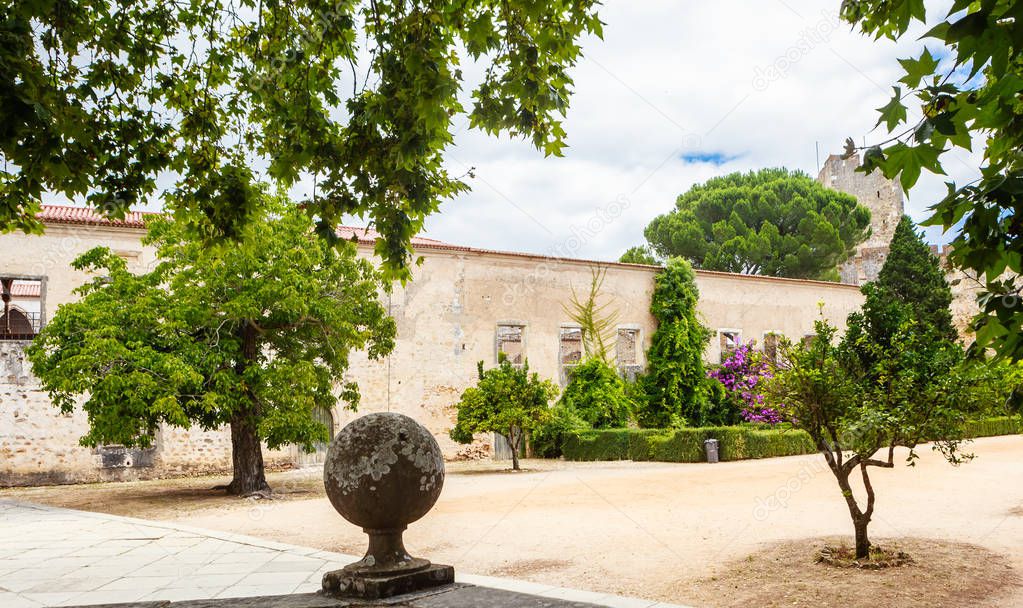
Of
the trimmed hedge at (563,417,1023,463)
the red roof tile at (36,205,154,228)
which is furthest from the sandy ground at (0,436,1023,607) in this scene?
the red roof tile at (36,205,154,228)

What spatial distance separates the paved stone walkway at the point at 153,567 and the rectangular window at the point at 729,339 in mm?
20494

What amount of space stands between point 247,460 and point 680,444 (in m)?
10.7

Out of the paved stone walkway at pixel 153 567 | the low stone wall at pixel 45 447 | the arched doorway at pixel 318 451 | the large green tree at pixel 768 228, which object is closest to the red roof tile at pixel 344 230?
the low stone wall at pixel 45 447

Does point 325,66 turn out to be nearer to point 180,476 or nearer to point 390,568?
point 390,568

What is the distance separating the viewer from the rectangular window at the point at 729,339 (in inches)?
1026

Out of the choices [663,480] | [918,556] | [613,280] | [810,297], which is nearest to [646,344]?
[613,280]

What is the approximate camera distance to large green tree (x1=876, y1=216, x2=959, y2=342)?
2734cm

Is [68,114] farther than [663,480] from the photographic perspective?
No

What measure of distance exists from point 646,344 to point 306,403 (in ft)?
47.0

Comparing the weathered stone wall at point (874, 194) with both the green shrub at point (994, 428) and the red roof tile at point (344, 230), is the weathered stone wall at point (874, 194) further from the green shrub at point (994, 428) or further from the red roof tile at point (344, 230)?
the green shrub at point (994, 428)

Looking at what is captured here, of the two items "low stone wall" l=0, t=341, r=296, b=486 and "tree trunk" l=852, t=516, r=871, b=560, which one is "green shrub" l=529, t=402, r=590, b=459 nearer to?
"low stone wall" l=0, t=341, r=296, b=486

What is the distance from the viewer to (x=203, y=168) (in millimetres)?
7156

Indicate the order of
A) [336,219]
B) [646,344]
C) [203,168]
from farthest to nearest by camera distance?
[646,344] < [203,168] < [336,219]

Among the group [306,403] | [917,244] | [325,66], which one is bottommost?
[306,403]
